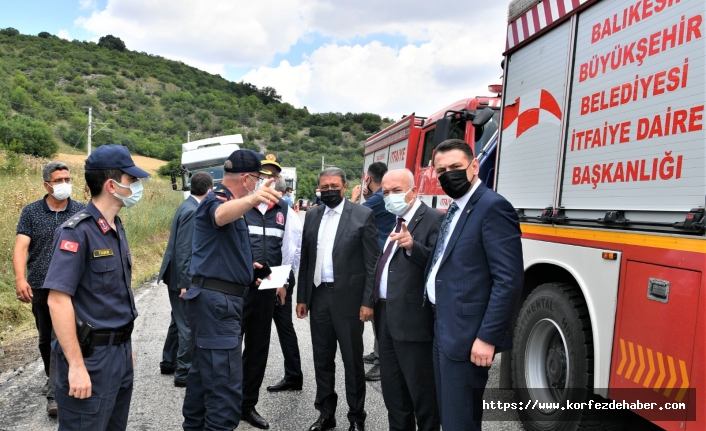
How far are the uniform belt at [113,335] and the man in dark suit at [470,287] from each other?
5.21ft

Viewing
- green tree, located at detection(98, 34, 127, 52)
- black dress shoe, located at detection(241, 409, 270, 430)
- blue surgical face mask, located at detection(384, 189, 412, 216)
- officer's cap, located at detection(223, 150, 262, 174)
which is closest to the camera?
officer's cap, located at detection(223, 150, 262, 174)

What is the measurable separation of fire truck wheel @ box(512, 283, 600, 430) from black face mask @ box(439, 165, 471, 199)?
113cm

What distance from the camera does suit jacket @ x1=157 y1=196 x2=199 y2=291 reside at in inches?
191

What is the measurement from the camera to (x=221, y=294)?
323cm

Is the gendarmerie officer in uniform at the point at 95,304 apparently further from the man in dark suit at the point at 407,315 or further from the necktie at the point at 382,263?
the necktie at the point at 382,263

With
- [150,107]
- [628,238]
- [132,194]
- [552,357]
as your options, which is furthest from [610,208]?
[150,107]

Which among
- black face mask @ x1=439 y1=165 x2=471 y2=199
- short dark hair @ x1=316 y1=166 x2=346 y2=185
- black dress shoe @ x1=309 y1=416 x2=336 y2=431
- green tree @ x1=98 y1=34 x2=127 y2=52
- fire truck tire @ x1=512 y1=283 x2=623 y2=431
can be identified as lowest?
black dress shoe @ x1=309 y1=416 x2=336 y2=431

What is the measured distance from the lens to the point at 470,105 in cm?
695

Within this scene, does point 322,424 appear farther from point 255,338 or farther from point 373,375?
point 373,375

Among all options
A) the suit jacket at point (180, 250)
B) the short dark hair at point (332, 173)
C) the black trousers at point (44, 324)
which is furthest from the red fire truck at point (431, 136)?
the black trousers at point (44, 324)

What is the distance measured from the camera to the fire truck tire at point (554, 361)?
3220 mm

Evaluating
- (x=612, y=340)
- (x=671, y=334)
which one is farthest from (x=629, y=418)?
(x=671, y=334)

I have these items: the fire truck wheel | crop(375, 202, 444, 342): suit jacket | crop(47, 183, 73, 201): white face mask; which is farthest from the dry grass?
the fire truck wheel

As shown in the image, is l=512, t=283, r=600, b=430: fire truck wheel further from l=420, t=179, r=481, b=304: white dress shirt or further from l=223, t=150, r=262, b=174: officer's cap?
l=223, t=150, r=262, b=174: officer's cap
